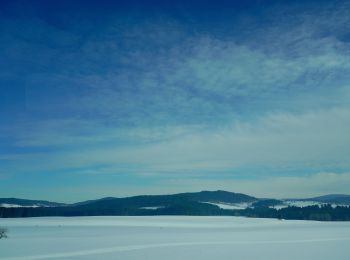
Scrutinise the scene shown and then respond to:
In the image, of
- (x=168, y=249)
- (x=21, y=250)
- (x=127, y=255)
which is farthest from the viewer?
(x=168, y=249)

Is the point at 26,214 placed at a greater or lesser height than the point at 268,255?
greater

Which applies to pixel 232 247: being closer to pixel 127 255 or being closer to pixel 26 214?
pixel 127 255

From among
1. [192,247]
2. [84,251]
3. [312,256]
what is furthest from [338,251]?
[84,251]

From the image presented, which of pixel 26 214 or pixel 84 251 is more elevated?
pixel 26 214

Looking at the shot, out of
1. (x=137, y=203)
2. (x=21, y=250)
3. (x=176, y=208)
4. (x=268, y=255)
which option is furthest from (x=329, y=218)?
(x=137, y=203)

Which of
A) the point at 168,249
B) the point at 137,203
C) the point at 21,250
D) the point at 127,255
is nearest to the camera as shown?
the point at 127,255

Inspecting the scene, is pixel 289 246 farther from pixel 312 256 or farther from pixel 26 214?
pixel 26 214

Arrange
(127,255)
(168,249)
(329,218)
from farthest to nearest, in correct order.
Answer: (329,218)
(168,249)
(127,255)

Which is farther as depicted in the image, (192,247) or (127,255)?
(192,247)

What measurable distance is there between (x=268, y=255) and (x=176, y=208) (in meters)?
124

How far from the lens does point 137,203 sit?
198625 mm

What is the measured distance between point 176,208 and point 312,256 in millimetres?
124244

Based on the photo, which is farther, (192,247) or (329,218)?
(329,218)

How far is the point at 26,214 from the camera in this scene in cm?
10669
